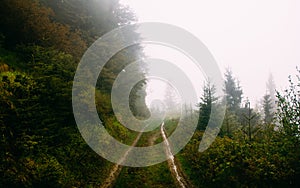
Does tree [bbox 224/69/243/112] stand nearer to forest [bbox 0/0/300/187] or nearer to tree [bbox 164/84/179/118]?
forest [bbox 0/0/300/187]

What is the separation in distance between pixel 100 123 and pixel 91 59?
681 cm

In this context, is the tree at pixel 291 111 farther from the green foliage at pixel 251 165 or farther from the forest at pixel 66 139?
the green foliage at pixel 251 165

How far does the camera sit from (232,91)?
138 feet

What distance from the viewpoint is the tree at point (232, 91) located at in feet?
136

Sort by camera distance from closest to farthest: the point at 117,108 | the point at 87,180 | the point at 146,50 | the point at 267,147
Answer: the point at 267,147 < the point at 87,180 < the point at 117,108 < the point at 146,50

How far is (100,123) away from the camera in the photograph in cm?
1652

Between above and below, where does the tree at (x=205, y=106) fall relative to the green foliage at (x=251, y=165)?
above

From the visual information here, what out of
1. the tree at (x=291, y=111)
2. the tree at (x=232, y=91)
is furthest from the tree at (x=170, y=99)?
the tree at (x=291, y=111)

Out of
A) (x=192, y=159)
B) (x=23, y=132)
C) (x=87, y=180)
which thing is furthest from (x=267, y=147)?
(x=23, y=132)

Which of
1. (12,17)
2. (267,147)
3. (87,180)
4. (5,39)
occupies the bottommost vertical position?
(87,180)

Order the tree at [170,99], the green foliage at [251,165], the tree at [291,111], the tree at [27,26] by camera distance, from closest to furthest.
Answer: the green foliage at [251,165]
the tree at [291,111]
the tree at [27,26]
the tree at [170,99]

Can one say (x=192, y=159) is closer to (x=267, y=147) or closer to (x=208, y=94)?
(x=267, y=147)

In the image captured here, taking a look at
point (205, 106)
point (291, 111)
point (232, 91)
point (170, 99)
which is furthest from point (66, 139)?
point (170, 99)

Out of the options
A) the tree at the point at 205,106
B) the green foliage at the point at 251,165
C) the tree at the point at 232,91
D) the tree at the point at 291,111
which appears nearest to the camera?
the green foliage at the point at 251,165
